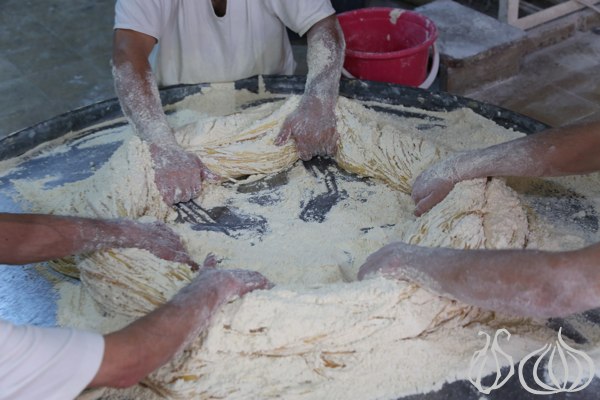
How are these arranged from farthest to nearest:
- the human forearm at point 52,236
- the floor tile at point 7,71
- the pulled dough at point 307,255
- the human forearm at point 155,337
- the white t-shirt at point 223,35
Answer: the floor tile at point 7,71, the white t-shirt at point 223,35, the human forearm at point 52,236, the pulled dough at point 307,255, the human forearm at point 155,337

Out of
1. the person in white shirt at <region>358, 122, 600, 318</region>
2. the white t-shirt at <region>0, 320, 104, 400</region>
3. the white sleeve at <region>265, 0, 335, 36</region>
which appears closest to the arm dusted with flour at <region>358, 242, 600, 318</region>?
the person in white shirt at <region>358, 122, 600, 318</region>

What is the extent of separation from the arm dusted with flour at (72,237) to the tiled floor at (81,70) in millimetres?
2667

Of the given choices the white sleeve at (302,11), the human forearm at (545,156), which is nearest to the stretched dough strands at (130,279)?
the human forearm at (545,156)

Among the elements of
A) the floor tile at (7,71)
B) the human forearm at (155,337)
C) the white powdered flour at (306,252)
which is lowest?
the floor tile at (7,71)

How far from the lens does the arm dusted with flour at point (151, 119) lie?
212 centimetres

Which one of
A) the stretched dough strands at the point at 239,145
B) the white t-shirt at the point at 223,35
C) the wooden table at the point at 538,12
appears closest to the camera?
the stretched dough strands at the point at 239,145

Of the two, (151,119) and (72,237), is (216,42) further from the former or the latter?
(72,237)

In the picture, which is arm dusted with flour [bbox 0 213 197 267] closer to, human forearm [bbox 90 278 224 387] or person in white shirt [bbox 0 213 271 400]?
person in white shirt [bbox 0 213 271 400]

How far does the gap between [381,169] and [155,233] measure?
78 cm

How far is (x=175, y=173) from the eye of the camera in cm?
212

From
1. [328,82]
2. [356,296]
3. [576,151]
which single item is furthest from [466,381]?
[328,82]

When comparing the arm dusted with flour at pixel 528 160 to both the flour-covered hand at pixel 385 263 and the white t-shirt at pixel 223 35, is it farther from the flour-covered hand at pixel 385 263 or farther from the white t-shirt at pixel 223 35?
the white t-shirt at pixel 223 35

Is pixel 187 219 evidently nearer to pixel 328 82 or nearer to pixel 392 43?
pixel 328 82

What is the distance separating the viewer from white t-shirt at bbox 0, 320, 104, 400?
123 cm
